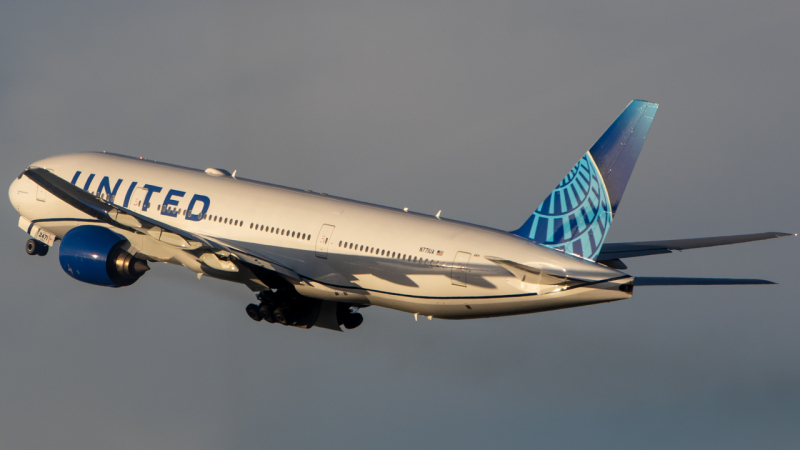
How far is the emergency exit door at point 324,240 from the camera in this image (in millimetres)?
34281

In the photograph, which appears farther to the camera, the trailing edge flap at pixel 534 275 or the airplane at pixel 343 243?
the airplane at pixel 343 243

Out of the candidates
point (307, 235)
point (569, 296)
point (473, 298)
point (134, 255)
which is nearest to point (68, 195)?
point (134, 255)

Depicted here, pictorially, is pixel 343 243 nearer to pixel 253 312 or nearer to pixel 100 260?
pixel 253 312

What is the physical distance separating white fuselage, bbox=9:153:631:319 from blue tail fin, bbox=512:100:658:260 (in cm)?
62

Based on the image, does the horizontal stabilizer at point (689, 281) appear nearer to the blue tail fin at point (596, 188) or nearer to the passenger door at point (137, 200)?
→ the blue tail fin at point (596, 188)

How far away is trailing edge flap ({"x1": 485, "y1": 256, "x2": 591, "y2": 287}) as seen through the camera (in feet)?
98.4

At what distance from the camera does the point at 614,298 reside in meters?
29.5

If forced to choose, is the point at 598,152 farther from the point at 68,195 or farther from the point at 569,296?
the point at 68,195

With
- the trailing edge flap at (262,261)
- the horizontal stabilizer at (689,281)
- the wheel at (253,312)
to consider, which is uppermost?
the horizontal stabilizer at (689,281)

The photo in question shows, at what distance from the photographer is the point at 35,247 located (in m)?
42.2

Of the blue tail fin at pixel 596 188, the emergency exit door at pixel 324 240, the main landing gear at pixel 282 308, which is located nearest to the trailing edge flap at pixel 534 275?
the blue tail fin at pixel 596 188

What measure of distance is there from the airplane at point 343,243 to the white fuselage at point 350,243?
41mm

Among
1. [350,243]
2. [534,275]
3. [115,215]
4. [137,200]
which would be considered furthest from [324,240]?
[137,200]

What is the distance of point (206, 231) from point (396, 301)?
7062mm
